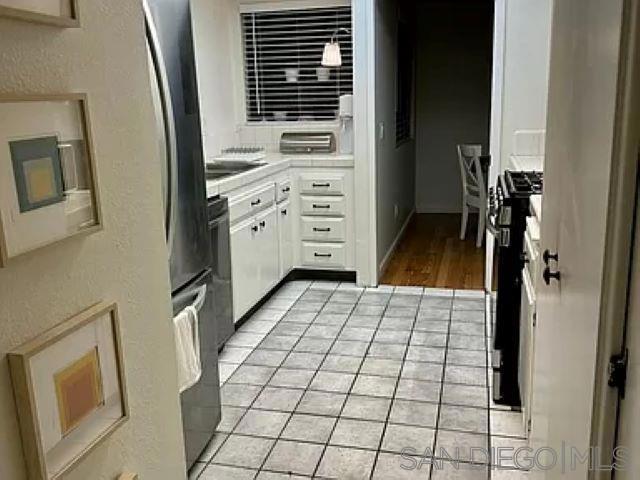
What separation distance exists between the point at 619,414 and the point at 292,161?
3.67 metres

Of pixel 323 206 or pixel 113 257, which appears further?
pixel 323 206

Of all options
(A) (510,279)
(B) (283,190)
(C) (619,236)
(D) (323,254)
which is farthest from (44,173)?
(D) (323,254)

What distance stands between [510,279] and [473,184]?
11.4ft

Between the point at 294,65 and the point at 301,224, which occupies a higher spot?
the point at 294,65

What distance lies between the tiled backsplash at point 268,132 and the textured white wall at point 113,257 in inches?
153

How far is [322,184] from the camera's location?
4.50 meters

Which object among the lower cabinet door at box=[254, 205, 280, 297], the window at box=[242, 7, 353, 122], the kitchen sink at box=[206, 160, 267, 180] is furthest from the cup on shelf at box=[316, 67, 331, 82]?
the lower cabinet door at box=[254, 205, 280, 297]

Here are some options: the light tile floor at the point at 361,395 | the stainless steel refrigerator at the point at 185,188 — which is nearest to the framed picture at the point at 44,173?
the stainless steel refrigerator at the point at 185,188

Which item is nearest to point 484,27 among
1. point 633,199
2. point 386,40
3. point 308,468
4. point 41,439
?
point 386,40

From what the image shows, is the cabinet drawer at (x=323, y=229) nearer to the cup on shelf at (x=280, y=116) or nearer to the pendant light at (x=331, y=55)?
the cup on shelf at (x=280, y=116)

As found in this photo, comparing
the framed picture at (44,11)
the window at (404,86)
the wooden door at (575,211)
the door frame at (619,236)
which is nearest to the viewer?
the framed picture at (44,11)

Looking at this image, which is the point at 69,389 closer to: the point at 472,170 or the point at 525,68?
the point at 525,68

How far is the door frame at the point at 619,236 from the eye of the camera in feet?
3.02

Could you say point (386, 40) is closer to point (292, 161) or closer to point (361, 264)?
point (292, 161)
